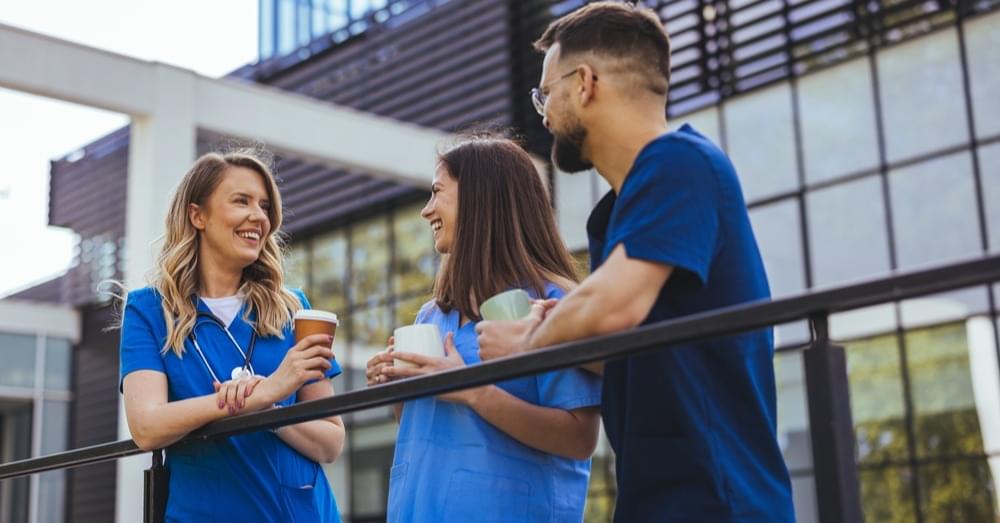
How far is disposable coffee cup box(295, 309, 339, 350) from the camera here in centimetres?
262

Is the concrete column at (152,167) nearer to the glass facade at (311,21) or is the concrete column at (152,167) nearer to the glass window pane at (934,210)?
the glass facade at (311,21)

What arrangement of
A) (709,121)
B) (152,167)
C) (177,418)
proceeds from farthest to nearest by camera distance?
(709,121) < (152,167) < (177,418)

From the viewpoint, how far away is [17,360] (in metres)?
23.0

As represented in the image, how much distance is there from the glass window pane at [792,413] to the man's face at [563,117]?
33.3ft

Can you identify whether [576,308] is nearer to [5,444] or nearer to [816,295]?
[816,295]

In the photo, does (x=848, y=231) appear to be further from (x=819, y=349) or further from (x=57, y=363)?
(x=57, y=363)

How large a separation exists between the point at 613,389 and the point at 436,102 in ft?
45.8

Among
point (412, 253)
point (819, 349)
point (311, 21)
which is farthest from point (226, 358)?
point (311, 21)

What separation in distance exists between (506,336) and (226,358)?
0.95 m

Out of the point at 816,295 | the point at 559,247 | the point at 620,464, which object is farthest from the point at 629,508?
the point at 559,247

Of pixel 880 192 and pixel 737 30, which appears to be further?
pixel 737 30

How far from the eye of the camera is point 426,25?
635 inches

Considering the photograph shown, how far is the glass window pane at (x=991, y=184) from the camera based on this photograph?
11.1 m

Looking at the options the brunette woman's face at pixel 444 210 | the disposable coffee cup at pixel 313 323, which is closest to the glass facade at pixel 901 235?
A: the brunette woman's face at pixel 444 210
